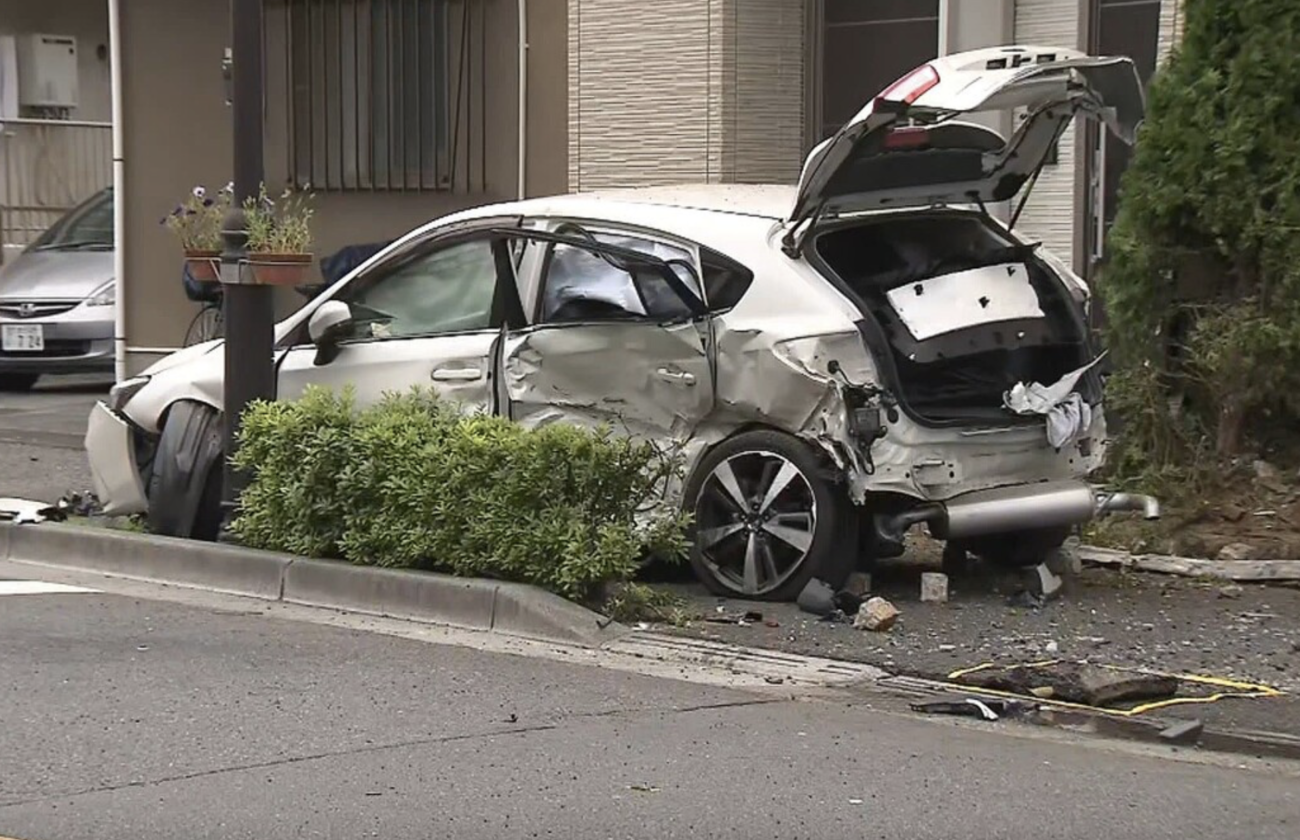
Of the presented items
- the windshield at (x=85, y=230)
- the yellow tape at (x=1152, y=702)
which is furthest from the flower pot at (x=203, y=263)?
the windshield at (x=85, y=230)

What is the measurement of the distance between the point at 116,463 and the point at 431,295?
193 centimetres

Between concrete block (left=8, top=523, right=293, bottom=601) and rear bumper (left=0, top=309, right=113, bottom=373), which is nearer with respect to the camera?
concrete block (left=8, top=523, right=293, bottom=601)

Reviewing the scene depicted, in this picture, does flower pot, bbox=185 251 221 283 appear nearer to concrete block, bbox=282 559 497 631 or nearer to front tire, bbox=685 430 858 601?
concrete block, bbox=282 559 497 631

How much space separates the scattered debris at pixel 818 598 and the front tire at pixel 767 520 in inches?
1.5

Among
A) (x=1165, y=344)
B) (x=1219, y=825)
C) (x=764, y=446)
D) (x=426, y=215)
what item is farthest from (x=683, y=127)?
(x=1219, y=825)

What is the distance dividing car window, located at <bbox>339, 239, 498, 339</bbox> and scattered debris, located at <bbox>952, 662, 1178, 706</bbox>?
10.2ft

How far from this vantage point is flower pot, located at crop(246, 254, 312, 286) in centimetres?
968

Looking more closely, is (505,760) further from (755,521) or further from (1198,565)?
(1198,565)

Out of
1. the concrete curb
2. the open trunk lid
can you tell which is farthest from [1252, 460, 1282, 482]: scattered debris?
the concrete curb

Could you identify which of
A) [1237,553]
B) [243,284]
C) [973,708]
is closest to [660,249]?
[243,284]

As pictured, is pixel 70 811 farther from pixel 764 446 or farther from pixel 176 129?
pixel 176 129

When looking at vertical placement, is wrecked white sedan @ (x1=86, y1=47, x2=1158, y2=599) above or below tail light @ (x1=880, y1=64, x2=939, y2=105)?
below

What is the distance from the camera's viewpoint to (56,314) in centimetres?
1733

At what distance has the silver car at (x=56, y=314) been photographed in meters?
17.2
